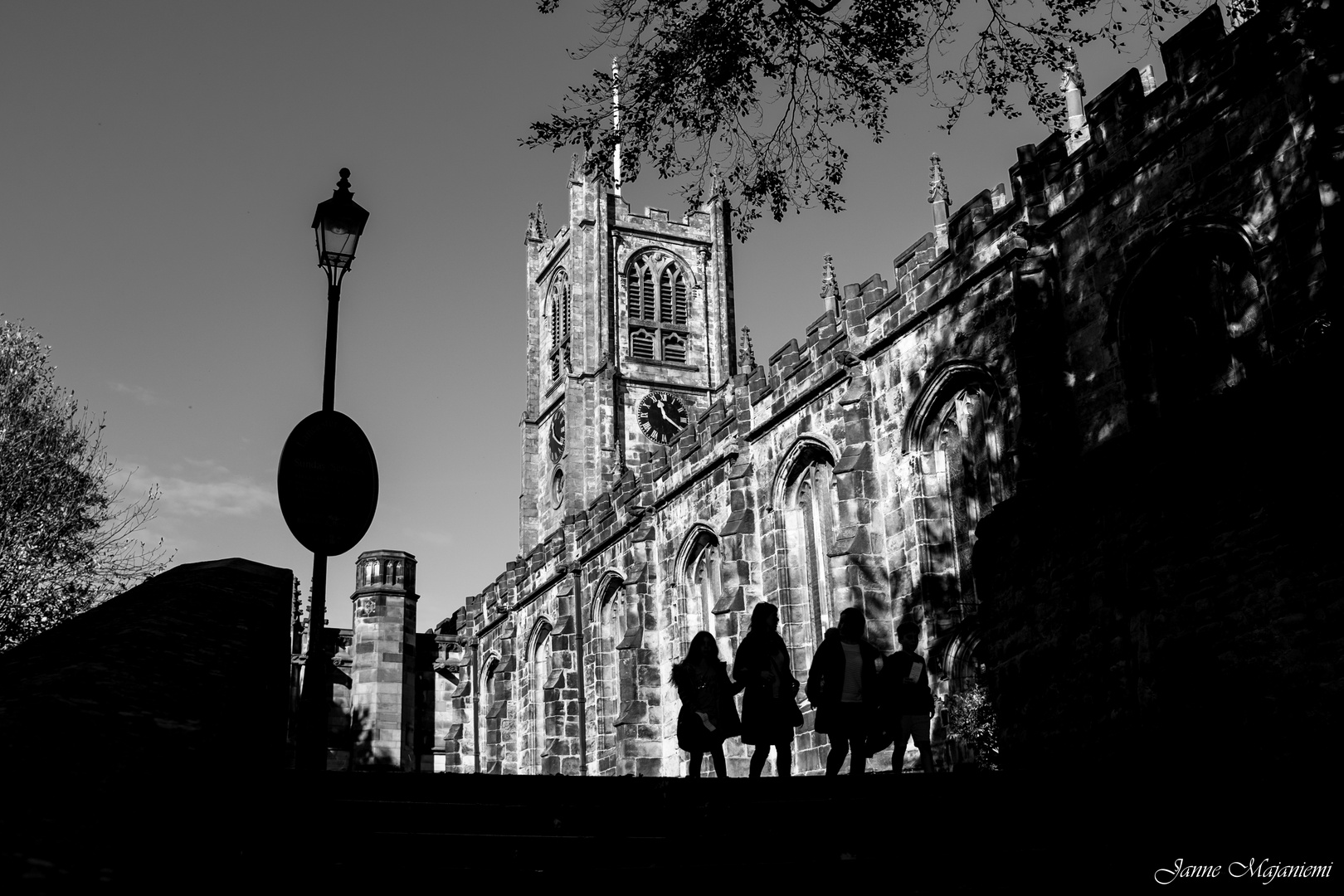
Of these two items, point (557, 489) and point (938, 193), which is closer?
point (938, 193)

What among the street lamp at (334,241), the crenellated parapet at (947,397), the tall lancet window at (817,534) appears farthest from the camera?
the tall lancet window at (817,534)

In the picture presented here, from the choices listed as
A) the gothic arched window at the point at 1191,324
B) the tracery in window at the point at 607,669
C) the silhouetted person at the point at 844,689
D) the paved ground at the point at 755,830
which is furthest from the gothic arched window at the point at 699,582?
the paved ground at the point at 755,830

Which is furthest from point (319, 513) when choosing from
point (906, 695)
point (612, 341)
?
point (612, 341)

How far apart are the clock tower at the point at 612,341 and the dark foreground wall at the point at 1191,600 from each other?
1493 inches

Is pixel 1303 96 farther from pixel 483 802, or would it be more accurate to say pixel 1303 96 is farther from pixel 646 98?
pixel 483 802

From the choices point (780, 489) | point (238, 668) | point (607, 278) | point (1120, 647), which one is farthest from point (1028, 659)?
point (607, 278)

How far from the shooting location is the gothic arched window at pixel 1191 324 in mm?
16562

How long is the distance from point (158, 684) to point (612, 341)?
156 ft

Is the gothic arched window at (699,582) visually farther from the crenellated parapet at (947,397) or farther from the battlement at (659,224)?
the battlement at (659,224)

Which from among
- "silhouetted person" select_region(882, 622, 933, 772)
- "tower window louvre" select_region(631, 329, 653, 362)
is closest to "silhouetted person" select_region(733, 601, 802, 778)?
"silhouetted person" select_region(882, 622, 933, 772)

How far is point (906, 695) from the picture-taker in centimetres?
1317

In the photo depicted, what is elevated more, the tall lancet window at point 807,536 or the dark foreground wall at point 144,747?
the tall lancet window at point 807,536

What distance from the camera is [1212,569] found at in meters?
9.45

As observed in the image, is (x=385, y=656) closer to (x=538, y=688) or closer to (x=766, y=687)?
(x=538, y=688)
